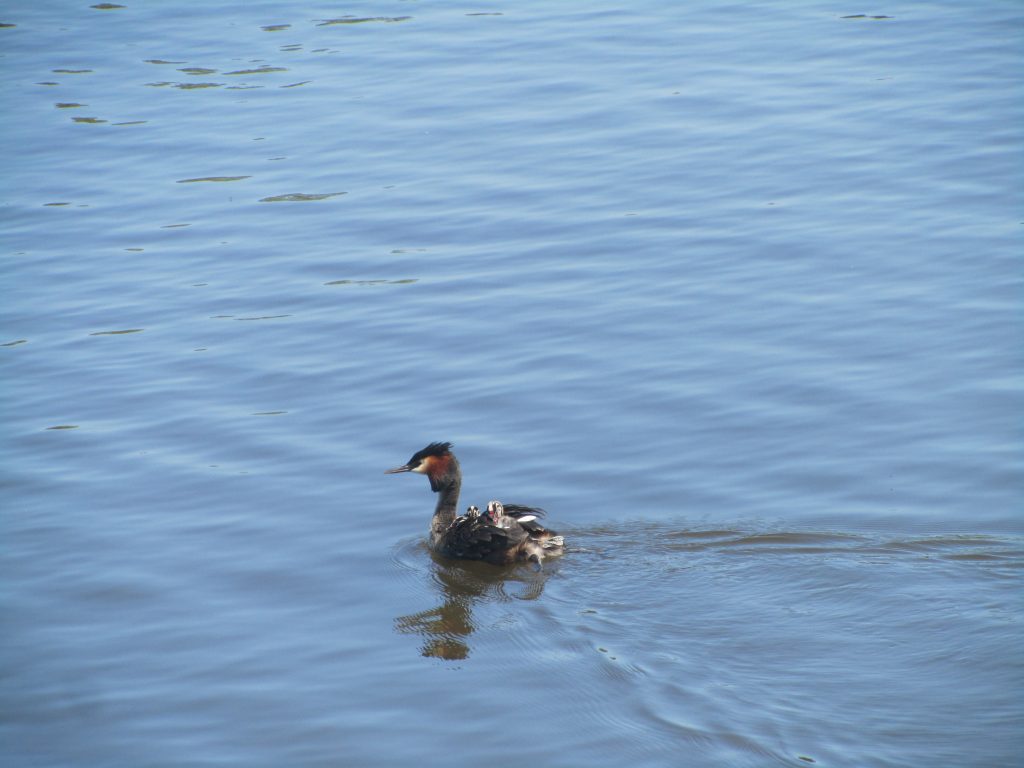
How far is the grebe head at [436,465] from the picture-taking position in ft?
30.0

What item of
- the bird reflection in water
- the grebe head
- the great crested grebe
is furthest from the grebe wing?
the grebe head

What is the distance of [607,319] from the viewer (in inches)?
475

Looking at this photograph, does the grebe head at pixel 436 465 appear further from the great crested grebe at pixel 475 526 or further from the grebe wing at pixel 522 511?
the grebe wing at pixel 522 511

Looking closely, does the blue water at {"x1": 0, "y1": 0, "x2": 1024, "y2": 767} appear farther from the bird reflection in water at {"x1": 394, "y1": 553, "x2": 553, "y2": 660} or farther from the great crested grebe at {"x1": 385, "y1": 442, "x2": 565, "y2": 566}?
the great crested grebe at {"x1": 385, "y1": 442, "x2": 565, "y2": 566}

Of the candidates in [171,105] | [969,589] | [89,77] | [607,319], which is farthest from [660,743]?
[89,77]

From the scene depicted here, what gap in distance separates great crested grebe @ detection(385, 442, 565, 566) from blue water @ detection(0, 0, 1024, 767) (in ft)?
0.61

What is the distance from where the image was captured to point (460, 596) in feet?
27.4

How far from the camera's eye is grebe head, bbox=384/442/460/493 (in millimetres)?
9156

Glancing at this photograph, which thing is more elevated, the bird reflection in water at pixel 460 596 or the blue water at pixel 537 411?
the blue water at pixel 537 411

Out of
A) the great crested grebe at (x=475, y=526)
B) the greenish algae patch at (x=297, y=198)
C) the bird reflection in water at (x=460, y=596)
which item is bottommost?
the bird reflection in water at (x=460, y=596)

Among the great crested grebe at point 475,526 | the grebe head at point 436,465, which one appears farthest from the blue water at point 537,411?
the grebe head at point 436,465

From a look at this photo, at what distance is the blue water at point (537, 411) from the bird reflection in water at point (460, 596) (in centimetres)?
4

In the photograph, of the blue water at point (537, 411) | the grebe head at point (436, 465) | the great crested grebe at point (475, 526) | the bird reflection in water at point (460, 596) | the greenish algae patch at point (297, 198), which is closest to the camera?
the blue water at point (537, 411)

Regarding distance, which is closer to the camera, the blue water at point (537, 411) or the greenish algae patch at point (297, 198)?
the blue water at point (537, 411)
